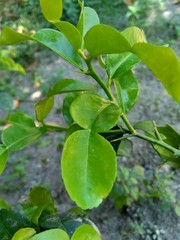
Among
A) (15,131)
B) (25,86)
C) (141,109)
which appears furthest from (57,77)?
(15,131)

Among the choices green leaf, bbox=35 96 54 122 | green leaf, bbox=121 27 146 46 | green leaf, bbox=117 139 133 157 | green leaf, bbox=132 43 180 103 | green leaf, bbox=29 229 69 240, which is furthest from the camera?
green leaf, bbox=117 139 133 157

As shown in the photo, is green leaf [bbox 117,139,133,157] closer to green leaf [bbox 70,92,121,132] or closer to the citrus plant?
the citrus plant

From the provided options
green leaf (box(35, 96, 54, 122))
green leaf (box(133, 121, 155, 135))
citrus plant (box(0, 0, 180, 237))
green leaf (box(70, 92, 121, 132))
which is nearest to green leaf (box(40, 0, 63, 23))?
citrus plant (box(0, 0, 180, 237))

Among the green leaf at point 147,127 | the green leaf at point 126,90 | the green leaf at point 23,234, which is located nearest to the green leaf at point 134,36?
the green leaf at point 126,90

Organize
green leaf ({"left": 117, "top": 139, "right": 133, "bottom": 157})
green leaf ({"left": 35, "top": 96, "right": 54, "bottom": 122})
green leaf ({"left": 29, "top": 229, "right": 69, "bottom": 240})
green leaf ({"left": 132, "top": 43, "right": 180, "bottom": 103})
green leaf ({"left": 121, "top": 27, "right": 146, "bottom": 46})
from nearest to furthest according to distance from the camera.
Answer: green leaf ({"left": 132, "top": 43, "right": 180, "bottom": 103})
green leaf ({"left": 29, "top": 229, "right": 69, "bottom": 240})
green leaf ({"left": 121, "top": 27, "right": 146, "bottom": 46})
green leaf ({"left": 35, "top": 96, "right": 54, "bottom": 122})
green leaf ({"left": 117, "top": 139, "right": 133, "bottom": 157})

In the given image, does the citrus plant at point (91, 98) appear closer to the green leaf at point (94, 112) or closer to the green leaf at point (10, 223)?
the green leaf at point (94, 112)

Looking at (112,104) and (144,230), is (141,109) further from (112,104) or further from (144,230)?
(112,104)

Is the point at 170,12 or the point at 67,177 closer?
the point at 67,177
